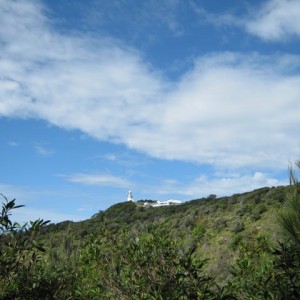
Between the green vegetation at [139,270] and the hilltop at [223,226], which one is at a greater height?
the hilltop at [223,226]

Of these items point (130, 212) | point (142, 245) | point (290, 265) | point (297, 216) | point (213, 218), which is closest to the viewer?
point (290, 265)

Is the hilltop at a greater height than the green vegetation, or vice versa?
the hilltop

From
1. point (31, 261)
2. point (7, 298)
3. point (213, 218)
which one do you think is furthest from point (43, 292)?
point (213, 218)

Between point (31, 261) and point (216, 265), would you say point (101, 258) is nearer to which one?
point (31, 261)

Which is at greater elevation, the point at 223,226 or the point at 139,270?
the point at 223,226

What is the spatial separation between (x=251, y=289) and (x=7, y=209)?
275 cm

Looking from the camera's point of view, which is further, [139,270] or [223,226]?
[223,226]

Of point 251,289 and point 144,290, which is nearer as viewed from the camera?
point 144,290

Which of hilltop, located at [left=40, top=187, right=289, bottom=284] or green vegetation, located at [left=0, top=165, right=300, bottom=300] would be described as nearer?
green vegetation, located at [left=0, top=165, right=300, bottom=300]

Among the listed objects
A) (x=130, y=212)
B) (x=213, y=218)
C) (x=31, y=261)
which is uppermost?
(x=130, y=212)

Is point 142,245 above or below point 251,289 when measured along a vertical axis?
above

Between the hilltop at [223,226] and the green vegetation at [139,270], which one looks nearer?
the green vegetation at [139,270]

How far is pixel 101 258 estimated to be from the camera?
5039 millimetres

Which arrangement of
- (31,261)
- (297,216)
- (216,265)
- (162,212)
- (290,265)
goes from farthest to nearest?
(162,212)
(216,265)
(297,216)
(290,265)
(31,261)
